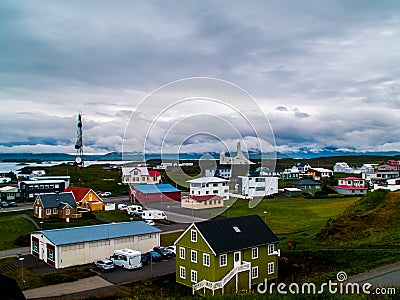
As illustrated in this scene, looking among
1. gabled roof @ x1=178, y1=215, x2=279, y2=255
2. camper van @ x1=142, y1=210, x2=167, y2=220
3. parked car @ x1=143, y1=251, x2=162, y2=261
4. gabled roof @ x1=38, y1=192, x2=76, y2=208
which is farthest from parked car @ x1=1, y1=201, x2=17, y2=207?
gabled roof @ x1=178, y1=215, x2=279, y2=255

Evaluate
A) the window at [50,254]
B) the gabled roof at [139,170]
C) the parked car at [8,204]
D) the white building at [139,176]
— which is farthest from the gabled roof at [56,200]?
the gabled roof at [139,170]

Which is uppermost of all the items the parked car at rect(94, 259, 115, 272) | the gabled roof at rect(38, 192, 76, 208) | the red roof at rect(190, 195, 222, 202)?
the gabled roof at rect(38, 192, 76, 208)

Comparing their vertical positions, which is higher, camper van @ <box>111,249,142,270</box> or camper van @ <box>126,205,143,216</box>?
camper van @ <box>126,205,143,216</box>

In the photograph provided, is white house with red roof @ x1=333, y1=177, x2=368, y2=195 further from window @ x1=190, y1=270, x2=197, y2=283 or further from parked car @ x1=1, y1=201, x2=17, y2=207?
parked car @ x1=1, y1=201, x2=17, y2=207

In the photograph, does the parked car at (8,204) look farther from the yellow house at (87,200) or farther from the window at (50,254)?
the window at (50,254)

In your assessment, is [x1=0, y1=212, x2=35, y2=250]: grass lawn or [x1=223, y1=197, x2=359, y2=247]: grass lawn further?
[x1=223, y1=197, x2=359, y2=247]: grass lawn

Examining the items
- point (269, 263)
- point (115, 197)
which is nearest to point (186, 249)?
point (269, 263)
